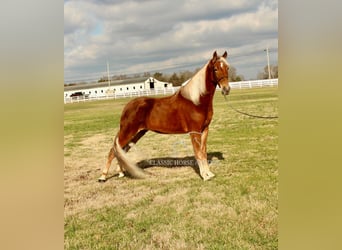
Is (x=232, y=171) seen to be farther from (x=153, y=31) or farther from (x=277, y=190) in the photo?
(x=153, y=31)

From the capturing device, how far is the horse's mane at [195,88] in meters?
2.78

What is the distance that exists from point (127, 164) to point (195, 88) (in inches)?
33.5

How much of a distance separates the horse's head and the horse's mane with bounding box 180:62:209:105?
0.25 feet

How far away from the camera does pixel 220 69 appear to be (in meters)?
2.72

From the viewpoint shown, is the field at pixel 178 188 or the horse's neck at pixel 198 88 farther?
the horse's neck at pixel 198 88

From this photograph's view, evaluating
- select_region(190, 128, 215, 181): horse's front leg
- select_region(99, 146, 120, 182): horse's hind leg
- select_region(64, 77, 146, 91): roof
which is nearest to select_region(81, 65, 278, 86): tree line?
select_region(64, 77, 146, 91): roof

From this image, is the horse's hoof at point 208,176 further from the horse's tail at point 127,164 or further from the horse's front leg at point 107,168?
the horse's front leg at point 107,168

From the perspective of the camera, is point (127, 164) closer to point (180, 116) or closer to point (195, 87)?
point (180, 116)

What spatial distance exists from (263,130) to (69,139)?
1621 mm

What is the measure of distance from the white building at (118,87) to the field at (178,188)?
10cm

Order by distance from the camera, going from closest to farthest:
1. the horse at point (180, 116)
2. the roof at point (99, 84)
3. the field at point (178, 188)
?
the field at point (178, 188) < the horse at point (180, 116) < the roof at point (99, 84)

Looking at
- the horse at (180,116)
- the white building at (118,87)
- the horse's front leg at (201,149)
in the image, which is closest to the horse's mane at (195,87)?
the horse at (180,116)
